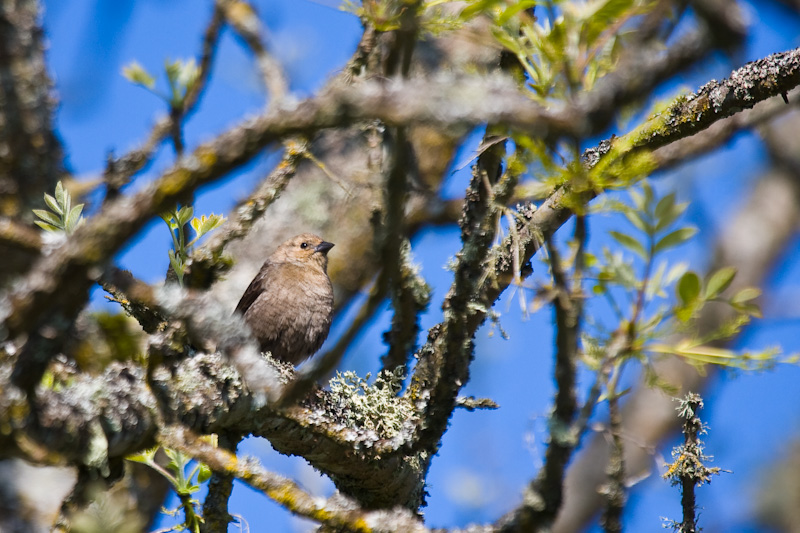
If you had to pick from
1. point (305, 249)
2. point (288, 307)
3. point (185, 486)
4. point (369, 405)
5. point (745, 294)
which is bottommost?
point (185, 486)

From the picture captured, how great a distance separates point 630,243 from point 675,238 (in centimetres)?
11

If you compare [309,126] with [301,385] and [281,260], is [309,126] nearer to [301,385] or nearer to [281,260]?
[301,385]

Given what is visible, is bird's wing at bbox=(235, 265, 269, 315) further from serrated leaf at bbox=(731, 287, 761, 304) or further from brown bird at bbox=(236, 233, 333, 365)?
serrated leaf at bbox=(731, 287, 761, 304)

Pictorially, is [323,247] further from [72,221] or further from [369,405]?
[72,221]

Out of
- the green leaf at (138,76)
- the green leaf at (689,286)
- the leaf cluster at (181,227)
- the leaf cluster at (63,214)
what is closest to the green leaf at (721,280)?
the green leaf at (689,286)

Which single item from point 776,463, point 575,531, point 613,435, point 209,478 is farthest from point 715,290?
point 776,463

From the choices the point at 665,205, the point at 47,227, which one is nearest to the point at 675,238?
the point at 665,205

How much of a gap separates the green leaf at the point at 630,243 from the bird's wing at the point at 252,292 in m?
3.75

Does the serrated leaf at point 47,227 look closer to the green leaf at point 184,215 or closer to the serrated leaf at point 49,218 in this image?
the serrated leaf at point 49,218

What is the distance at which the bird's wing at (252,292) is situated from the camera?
5371 mm

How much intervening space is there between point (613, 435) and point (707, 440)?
1.33 metres

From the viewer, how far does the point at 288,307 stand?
17.2 ft

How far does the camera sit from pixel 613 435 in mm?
1915

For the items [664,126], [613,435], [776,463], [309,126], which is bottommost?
[613,435]
